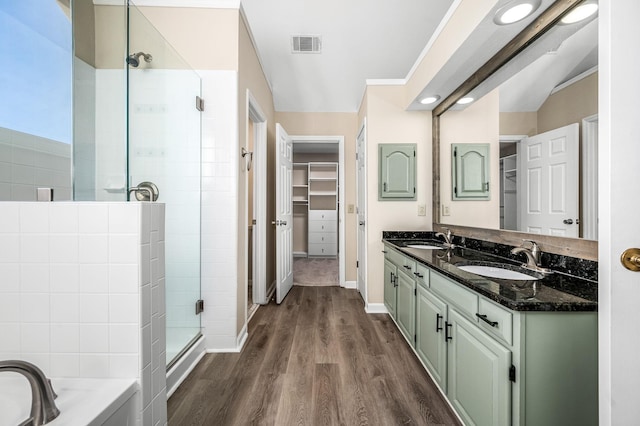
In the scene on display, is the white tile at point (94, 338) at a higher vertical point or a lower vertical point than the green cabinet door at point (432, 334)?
higher

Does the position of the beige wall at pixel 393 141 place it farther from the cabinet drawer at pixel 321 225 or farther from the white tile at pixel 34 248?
the cabinet drawer at pixel 321 225

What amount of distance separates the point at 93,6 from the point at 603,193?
9.77 feet

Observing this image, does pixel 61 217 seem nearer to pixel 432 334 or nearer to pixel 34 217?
pixel 34 217

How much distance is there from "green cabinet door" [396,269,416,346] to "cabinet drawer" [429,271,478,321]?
372 millimetres

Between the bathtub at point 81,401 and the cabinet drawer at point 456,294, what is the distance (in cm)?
135

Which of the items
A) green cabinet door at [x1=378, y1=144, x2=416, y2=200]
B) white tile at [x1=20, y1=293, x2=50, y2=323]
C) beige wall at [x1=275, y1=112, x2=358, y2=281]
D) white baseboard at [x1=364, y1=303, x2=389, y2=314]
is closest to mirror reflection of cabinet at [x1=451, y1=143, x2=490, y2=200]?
green cabinet door at [x1=378, y1=144, x2=416, y2=200]

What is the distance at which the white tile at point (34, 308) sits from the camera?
943mm

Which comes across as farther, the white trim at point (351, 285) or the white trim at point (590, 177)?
the white trim at point (351, 285)

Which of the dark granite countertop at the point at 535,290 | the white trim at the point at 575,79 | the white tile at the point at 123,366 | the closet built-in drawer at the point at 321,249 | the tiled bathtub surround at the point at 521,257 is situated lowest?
the closet built-in drawer at the point at 321,249

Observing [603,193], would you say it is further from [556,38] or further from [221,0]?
[221,0]

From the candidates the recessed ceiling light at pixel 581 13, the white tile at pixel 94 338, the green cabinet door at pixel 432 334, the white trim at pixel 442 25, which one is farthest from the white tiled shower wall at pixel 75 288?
the white trim at pixel 442 25

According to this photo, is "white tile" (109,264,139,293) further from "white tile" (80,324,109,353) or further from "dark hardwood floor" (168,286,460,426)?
"dark hardwood floor" (168,286,460,426)

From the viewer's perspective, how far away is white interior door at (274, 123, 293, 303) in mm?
3107

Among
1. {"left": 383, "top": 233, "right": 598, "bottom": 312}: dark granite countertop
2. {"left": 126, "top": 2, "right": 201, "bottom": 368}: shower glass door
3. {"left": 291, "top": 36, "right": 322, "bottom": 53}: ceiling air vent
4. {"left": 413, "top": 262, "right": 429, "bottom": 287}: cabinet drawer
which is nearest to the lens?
{"left": 383, "top": 233, "right": 598, "bottom": 312}: dark granite countertop
